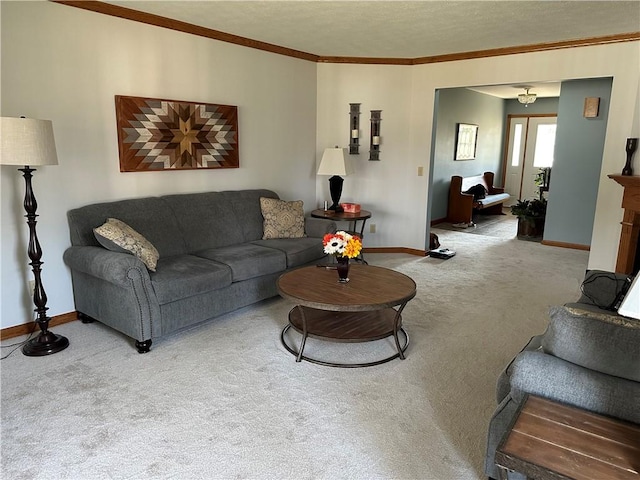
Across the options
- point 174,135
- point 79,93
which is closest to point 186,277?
point 174,135

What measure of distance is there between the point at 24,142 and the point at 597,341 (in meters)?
3.10

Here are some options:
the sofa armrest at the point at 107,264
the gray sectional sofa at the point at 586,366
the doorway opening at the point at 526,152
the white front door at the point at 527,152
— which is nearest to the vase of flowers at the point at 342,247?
the sofa armrest at the point at 107,264

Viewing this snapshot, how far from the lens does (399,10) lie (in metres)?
3.62

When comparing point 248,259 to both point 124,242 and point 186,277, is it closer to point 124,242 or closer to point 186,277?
point 186,277

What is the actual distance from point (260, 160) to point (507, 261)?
3.25 metres

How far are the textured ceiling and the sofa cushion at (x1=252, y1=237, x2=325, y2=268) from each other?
1950 mm

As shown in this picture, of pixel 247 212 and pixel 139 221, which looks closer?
pixel 139 221

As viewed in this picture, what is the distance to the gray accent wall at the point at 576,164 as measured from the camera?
6.07 meters

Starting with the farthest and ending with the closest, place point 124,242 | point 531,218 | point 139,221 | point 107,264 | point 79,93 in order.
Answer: point 531,218, point 139,221, point 79,93, point 124,242, point 107,264

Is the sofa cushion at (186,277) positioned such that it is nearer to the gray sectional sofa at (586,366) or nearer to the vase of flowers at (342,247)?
the vase of flowers at (342,247)

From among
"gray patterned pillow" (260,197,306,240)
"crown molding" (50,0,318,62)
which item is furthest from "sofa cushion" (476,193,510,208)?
"gray patterned pillow" (260,197,306,240)

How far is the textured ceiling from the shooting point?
349 centimetres

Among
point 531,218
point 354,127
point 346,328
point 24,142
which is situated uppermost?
point 354,127

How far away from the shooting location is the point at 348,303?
9.30 ft
